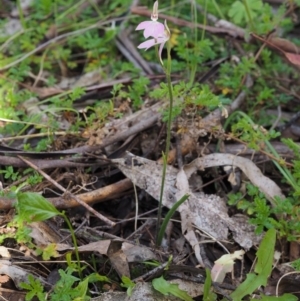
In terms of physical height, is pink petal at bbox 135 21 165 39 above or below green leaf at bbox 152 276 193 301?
above

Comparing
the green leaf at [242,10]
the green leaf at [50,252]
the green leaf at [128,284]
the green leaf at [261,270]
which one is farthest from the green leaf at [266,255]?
the green leaf at [242,10]

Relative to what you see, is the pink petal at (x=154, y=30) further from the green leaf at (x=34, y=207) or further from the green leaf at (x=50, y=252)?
the green leaf at (x=50, y=252)

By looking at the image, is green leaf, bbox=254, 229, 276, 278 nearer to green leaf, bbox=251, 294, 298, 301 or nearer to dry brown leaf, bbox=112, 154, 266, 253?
green leaf, bbox=251, 294, 298, 301

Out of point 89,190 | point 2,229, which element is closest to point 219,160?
point 89,190

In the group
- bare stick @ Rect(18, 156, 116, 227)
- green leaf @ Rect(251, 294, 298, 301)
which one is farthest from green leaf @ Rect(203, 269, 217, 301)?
bare stick @ Rect(18, 156, 116, 227)

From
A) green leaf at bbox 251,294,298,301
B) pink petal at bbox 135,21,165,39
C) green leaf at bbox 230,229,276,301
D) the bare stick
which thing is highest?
pink petal at bbox 135,21,165,39

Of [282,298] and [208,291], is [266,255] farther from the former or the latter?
[208,291]

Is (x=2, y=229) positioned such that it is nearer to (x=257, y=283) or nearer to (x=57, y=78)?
(x=257, y=283)

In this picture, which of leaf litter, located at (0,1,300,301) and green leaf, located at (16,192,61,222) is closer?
green leaf, located at (16,192,61,222)
